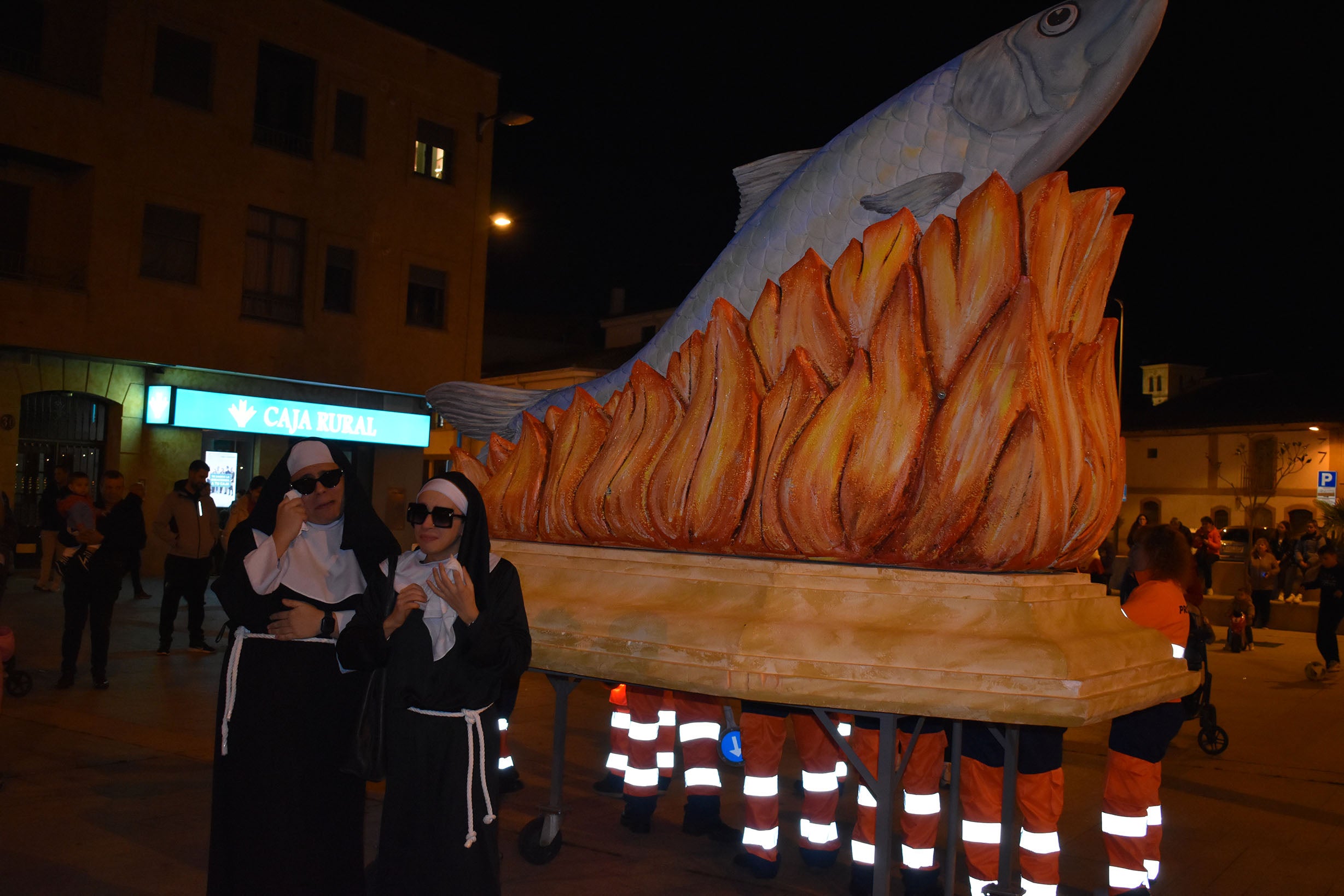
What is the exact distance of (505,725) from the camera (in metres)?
5.31


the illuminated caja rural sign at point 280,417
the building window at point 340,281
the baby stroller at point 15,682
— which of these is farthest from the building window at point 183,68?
the baby stroller at point 15,682

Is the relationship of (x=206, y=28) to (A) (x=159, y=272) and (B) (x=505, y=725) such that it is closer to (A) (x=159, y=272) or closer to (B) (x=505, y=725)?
(A) (x=159, y=272)

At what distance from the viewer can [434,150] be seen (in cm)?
1945

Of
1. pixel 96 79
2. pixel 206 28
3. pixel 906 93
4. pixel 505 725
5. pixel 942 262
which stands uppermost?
pixel 206 28

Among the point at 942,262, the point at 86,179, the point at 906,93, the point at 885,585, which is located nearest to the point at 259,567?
the point at 885,585

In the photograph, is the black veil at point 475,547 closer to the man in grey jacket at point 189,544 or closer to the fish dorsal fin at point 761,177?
the fish dorsal fin at point 761,177

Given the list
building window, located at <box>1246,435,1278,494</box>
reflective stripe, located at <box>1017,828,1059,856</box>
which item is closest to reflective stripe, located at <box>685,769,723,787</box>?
reflective stripe, located at <box>1017,828,1059,856</box>

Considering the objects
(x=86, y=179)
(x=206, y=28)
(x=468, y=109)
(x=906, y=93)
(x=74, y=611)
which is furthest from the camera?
(x=468, y=109)

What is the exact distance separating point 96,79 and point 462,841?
1553cm

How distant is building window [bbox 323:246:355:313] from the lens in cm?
1789

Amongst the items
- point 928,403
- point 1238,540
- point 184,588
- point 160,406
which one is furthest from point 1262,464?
point 928,403

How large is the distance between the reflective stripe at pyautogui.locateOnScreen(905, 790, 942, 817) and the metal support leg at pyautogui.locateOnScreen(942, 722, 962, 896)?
110 mm

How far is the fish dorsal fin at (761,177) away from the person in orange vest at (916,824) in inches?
96.9

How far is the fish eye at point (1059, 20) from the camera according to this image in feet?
14.1
